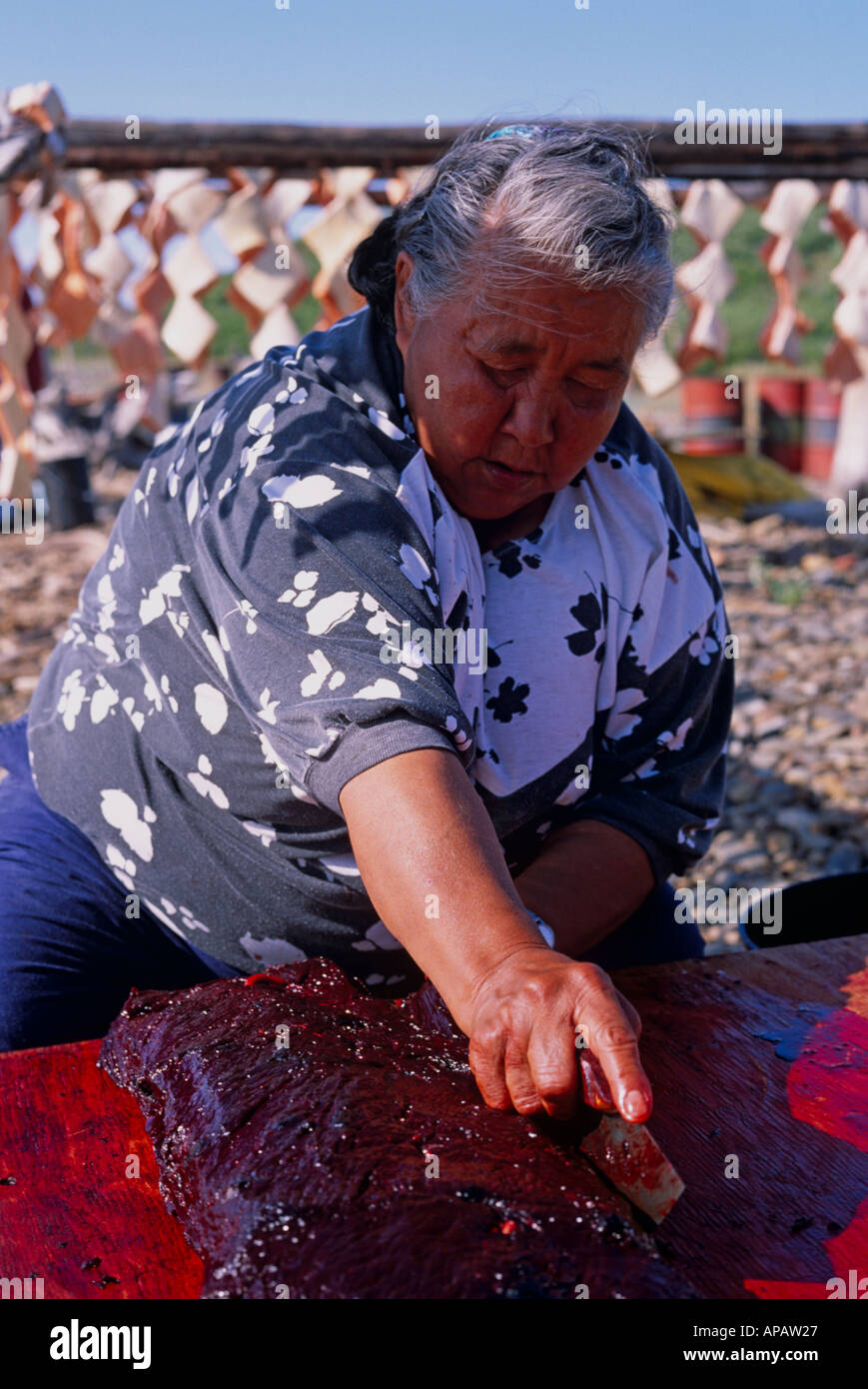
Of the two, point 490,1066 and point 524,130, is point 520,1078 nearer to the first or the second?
point 490,1066

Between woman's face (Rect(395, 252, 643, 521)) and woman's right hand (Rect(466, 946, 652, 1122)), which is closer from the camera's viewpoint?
woman's right hand (Rect(466, 946, 652, 1122))

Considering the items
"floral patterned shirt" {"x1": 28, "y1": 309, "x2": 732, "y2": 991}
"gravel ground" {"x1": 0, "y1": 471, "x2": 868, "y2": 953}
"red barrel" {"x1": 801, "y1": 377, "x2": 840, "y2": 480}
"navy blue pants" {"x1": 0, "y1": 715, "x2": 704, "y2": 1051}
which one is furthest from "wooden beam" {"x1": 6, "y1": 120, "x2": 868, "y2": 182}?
"red barrel" {"x1": 801, "y1": 377, "x2": 840, "y2": 480}

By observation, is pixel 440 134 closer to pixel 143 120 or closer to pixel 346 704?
pixel 143 120

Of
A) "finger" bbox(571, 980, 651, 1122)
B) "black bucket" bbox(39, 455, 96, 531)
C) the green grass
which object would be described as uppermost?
"finger" bbox(571, 980, 651, 1122)

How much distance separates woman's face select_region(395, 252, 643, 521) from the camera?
1.79 meters

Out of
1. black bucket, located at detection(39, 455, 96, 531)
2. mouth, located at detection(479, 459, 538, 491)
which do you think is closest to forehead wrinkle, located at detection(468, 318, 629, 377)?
mouth, located at detection(479, 459, 538, 491)

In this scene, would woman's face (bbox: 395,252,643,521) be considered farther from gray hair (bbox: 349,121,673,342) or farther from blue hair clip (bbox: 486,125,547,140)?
blue hair clip (bbox: 486,125,547,140)

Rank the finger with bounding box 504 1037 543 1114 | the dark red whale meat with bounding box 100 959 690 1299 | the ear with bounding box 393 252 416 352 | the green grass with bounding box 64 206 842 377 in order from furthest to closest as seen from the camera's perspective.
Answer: the green grass with bounding box 64 206 842 377 < the ear with bounding box 393 252 416 352 < the finger with bounding box 504 1037 543 1114 < the dark red whale meat with bounding box 100 959 690 1299

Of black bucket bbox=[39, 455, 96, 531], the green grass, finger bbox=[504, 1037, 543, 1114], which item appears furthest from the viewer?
the green grass

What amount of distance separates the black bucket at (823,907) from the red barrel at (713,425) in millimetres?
8890

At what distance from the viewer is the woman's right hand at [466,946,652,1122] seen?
1318mm

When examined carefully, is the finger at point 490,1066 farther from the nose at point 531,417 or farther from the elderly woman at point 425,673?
the nose at point 531,417

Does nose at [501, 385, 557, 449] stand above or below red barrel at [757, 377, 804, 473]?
above
